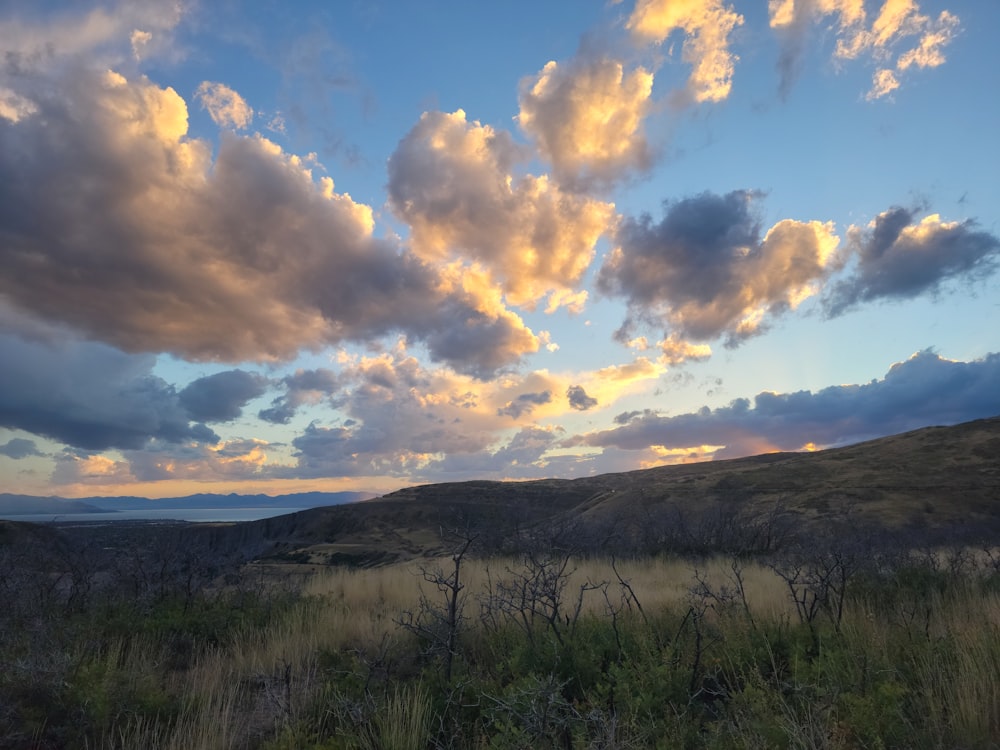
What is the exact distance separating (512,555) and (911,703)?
43.1 feet

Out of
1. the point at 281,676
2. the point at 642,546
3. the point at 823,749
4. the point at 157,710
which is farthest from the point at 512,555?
the point at 823,749

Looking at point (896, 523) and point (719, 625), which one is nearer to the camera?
point (719, 625)

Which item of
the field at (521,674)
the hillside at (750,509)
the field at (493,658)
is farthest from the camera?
the hillside at (750,509)

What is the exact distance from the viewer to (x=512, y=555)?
1706 centimetres

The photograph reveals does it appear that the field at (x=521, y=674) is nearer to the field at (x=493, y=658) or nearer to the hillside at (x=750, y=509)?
the field at (x=493, y=658)

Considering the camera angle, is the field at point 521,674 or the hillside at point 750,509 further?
the hillside at point 750,509

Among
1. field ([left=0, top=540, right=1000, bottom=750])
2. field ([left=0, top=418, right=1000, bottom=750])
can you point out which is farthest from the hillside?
field ([left=0, top=540, right=1000, bottom=750])

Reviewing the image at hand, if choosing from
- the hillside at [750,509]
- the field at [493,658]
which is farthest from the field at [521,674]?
the hillside at [750,509]

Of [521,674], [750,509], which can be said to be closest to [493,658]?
[521,674]

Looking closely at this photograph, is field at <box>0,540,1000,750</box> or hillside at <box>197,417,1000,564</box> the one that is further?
hillside at <box>197,417,1000,564</box>

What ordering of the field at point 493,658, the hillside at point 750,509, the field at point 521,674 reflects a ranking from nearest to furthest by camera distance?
the field at point 521,674 < the field at point 493,658 < the hillside at point 750,509

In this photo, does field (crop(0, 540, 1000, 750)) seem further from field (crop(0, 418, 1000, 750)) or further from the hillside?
the hillside

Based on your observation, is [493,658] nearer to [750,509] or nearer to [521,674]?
[521,674]

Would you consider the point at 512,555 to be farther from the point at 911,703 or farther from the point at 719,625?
the point at 911,703
